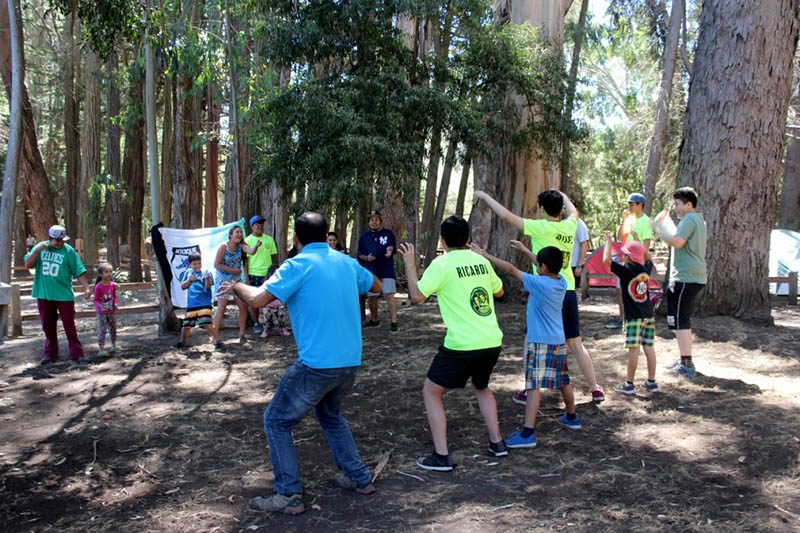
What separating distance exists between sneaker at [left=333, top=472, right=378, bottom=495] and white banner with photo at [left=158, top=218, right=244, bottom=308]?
6505 mm

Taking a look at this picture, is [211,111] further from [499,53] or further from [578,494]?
[578,494]

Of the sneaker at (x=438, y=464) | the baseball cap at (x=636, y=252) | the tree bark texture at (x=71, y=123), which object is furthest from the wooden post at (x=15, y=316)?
the tree bark texture at (x=71, y=123)

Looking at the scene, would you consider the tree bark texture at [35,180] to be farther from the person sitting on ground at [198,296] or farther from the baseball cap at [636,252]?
the baseball cap at [636,252]

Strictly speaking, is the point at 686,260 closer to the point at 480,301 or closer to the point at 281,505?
the point at 480,301

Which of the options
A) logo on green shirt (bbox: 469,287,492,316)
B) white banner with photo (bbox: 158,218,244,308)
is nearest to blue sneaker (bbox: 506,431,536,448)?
logo on green shirt (bbox: 469,287,492,316)

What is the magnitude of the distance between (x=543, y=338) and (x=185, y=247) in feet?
23.6

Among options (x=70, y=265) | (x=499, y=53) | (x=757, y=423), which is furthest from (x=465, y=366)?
(x=499, y=53)

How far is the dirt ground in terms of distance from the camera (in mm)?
4301

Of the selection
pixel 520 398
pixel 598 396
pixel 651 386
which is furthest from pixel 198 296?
pixel 651 386

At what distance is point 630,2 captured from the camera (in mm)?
23203

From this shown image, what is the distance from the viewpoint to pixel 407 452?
17.9 feet

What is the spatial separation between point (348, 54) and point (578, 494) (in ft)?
26.5

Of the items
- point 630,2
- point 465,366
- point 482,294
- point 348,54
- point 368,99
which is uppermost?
point 630,2

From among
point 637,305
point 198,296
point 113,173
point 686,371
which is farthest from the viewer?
point 113,173
